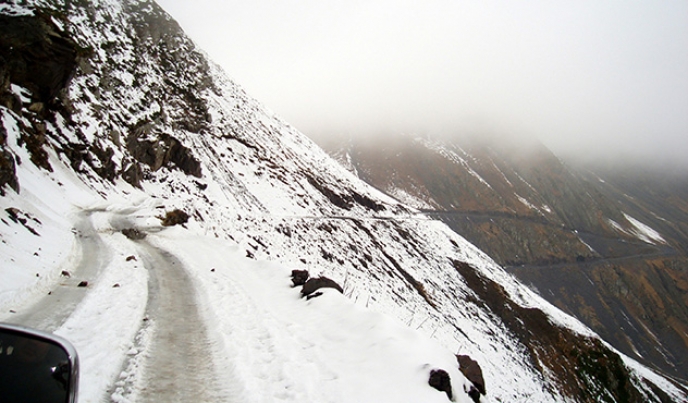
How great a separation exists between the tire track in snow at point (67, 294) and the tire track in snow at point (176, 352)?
144 cm

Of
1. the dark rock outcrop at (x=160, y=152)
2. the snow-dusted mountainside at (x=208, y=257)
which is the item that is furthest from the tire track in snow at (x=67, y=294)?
the dark rock outcrop at (x=160, y=152)

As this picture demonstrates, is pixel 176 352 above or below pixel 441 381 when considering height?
below

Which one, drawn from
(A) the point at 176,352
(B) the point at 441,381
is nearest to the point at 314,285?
(A) the point at 176,352

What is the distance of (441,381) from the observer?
18.4 ft

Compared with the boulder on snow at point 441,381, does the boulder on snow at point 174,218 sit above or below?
below

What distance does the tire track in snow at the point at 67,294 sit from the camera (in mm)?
5391

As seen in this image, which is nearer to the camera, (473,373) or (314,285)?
(473,373)

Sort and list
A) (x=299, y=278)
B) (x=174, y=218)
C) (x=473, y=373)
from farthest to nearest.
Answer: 1. (x=174, y=218)
2. (x=299, y=278)
3. (x=473, y=373)

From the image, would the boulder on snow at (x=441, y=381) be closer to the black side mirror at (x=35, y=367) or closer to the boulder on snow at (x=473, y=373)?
the boulder on snow at (x=473, y=373)

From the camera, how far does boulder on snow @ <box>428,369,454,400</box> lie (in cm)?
558

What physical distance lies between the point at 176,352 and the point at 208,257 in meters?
9.30

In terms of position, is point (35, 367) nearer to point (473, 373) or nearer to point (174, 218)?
point (473, 373)

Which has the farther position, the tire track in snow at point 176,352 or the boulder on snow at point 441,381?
the boulder on snow at point 441,381

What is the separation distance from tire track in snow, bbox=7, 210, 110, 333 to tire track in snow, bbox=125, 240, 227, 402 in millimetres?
1439
